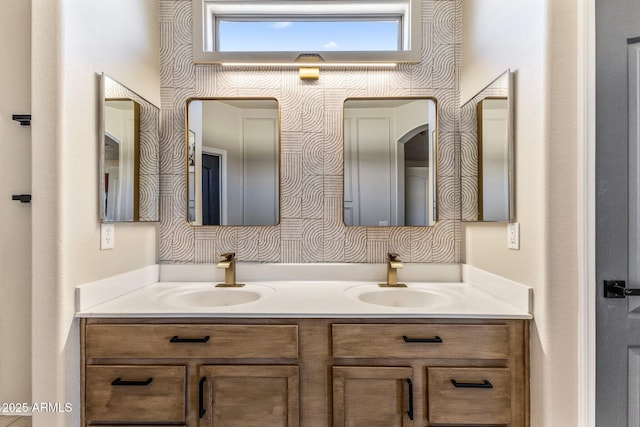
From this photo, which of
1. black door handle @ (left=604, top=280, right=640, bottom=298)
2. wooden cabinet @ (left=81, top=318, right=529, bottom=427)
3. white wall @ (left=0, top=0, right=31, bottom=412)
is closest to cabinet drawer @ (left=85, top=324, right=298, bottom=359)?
wooden cabinet @ (left=81, top=318, right=529, bottom=427)

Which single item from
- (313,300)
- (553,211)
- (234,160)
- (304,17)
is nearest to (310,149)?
(234,160)

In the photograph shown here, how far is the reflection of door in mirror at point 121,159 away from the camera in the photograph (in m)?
1.53

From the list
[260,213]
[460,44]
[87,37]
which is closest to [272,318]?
[260,213]

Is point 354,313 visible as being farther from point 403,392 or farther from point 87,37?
point 87,37

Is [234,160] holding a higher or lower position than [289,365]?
higher

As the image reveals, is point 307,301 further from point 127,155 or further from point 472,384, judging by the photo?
point 127,155

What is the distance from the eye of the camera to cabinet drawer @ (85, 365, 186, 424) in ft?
4.50

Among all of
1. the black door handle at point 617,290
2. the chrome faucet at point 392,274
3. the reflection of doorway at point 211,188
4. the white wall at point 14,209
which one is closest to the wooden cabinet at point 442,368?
the black door handle at point 617,290

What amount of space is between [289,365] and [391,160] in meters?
1.13

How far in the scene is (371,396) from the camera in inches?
54.0

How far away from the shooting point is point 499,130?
155 centimetres

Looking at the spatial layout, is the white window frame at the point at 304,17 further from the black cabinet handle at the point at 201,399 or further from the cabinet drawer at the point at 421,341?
the black cabinet handle at the point at 201,399

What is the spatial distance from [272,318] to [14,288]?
1.01m

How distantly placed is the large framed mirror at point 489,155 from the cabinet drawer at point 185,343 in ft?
3.27
